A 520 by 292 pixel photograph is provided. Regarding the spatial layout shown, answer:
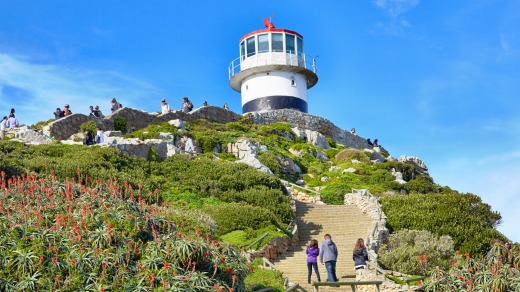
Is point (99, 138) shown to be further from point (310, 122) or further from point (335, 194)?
point (310, 122)

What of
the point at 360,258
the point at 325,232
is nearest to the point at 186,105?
the point at 325,232

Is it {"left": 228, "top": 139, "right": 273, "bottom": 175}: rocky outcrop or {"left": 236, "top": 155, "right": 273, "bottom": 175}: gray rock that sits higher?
{"left": 228, "top": 139, "right": 273, "bottom": 175}: rocky outcrop

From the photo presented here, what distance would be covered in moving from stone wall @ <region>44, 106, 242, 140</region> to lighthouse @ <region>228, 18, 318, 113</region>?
4119 millimetres

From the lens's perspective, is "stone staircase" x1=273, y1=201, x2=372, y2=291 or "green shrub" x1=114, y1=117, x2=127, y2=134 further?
"green shrub" x1=114, y1=117, x2=127, y2=134

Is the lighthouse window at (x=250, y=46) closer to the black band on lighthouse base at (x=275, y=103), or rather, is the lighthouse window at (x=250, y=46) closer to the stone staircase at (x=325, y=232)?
the black band on lighthouse base at (x=275, y=103)

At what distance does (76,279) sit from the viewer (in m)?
13.4

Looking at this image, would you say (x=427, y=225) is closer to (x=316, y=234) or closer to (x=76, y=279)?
(x=316, y=234)

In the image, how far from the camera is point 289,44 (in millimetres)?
50031

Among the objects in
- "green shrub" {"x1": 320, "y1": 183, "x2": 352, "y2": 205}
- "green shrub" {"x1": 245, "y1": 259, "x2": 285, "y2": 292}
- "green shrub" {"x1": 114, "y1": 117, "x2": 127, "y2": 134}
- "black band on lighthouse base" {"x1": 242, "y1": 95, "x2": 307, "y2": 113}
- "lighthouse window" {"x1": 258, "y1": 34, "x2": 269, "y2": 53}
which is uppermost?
"lighthouse window" {"x1": 258, "y1": 34, "x2": 269, "y2": 53}

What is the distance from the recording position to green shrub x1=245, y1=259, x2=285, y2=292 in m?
16.9

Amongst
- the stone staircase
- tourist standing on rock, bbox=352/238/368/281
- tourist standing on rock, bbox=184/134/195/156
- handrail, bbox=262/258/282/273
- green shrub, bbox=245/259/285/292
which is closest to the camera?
green shrub, bbox=245/259/285/292

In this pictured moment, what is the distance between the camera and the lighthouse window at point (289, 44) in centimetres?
4988

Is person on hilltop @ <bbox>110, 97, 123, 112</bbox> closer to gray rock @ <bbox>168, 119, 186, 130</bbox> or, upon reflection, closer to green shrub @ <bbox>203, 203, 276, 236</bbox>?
gray rock @ <bbox>168, 119, 186, 130</bbox>

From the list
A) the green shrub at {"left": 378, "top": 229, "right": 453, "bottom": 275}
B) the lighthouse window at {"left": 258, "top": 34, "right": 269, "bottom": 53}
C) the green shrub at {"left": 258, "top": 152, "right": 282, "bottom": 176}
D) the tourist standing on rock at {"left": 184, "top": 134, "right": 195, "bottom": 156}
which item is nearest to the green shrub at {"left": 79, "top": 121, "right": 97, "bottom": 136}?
the tourist standing on rock at {"left": 184, "top": 134, "right": 195, "bottom": 156}
